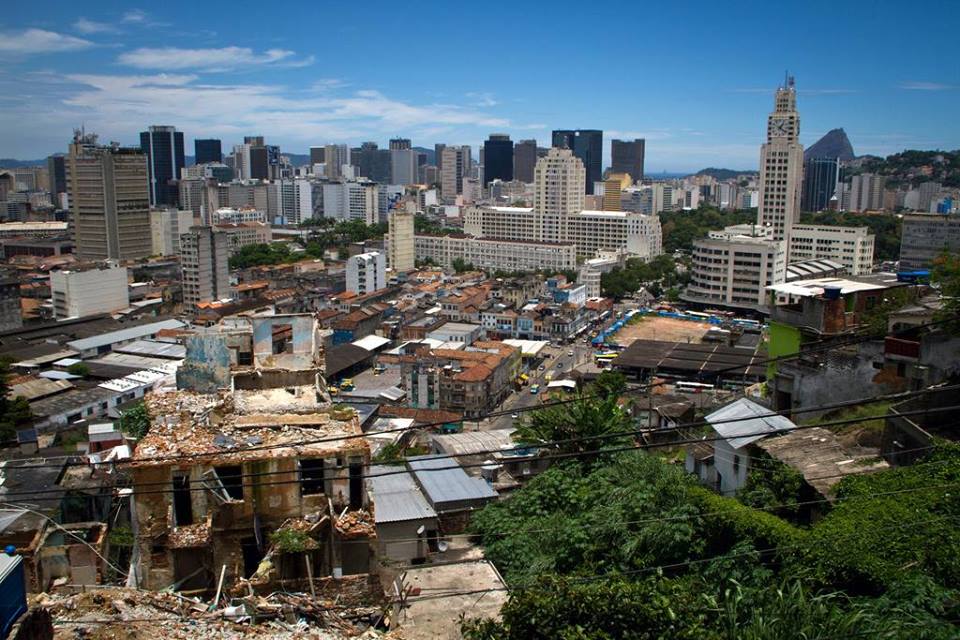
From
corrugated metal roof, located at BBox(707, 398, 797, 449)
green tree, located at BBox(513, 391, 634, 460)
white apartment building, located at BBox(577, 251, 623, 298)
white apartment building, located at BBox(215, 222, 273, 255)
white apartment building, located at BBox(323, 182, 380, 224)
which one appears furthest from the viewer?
white apartment building, located at BBox(323, 182, 380, 224)

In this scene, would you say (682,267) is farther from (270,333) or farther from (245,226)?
(270,333)

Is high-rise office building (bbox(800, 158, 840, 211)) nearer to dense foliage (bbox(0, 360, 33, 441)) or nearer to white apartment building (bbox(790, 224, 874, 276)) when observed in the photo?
white apartment building (bbox(790, 224, 874, 276))

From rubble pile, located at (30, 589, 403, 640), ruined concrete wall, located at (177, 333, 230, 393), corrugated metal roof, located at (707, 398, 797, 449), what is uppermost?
ruined concrete wall, located at (177, 333, 230, 393)

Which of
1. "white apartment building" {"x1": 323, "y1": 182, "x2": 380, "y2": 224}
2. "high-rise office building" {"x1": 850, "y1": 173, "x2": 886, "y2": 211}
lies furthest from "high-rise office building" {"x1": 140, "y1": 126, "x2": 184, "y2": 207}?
"high-rise office building" {"x1": 850, "y1": 173, "x2": 886, "y2": 211}

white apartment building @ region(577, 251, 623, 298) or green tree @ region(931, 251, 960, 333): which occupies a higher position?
green tree @ region(931, 251, 960, 333)

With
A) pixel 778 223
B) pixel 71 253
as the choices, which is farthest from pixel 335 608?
pixel 71 253

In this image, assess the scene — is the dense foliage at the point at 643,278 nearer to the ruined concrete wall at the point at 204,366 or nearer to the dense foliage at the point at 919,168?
the ruined concrete wall at the point at 204,366
